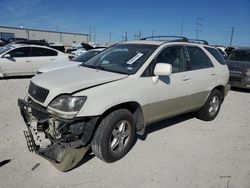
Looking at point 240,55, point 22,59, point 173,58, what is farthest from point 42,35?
point 173,58

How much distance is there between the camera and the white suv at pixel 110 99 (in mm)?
3092

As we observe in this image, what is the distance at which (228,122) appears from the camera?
574cm

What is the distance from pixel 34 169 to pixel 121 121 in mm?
1411

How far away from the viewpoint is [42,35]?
6328 centimetres

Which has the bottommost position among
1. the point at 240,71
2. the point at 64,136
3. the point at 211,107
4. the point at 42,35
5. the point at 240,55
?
the point at 211,107

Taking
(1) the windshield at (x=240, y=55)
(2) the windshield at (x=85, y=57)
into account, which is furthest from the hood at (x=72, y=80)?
(1) the windshield at (x=240, y=55)

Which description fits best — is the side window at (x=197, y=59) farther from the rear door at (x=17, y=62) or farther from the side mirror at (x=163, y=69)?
the rear door at (x=17, y=62)

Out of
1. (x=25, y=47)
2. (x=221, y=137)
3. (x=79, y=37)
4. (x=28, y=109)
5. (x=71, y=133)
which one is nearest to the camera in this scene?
(x=71, y=133)

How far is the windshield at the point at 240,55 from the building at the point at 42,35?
4174 cm

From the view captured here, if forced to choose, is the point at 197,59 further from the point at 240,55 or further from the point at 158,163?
the point at 240,55

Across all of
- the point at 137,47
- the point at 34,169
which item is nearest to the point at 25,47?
the point at 137,47

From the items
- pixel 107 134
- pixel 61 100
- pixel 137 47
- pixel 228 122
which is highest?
pixel 137 47

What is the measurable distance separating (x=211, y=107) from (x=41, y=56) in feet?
26.8

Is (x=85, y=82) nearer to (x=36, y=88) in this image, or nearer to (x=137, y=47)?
(x=36, y=88)
